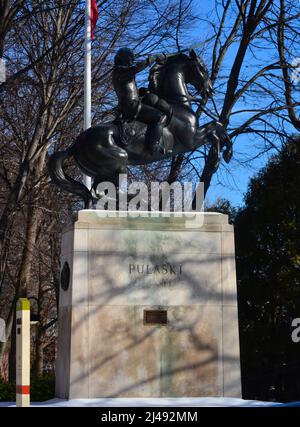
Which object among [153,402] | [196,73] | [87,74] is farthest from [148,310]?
[87,74]

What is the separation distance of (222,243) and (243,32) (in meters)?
11.4

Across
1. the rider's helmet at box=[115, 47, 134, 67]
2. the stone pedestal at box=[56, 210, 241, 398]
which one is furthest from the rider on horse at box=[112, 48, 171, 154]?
the stone pedestal at box=[56, 210, 241, 398]

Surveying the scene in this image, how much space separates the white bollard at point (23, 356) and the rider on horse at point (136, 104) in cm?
369

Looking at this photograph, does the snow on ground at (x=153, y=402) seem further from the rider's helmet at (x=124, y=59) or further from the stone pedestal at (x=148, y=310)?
the rider's helmet at (x=124, y=59)

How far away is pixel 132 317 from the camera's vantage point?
41.5ft

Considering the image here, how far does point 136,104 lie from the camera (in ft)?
43.9

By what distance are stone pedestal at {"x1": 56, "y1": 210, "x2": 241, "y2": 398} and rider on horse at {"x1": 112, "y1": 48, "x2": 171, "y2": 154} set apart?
1287 millimetres

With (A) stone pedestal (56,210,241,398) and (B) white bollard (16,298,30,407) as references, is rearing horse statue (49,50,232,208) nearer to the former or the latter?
(A) stone pedestal (56,210,241,398)

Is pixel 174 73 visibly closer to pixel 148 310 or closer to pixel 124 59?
pixel 124 59

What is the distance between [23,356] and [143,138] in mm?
4211

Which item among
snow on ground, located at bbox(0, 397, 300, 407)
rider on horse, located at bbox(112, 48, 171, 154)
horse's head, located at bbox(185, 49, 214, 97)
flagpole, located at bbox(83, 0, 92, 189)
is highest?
flagpole, located at bbox(83, 0, 92, 189)

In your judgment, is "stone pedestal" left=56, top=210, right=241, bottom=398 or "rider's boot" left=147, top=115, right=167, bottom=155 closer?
"stone pedestal" left=56, top=210, right=241, bottom=398

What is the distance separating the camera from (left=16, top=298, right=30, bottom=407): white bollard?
10664 millimetres
